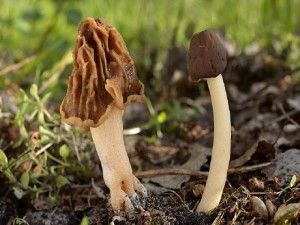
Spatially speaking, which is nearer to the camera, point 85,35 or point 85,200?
point 85,35

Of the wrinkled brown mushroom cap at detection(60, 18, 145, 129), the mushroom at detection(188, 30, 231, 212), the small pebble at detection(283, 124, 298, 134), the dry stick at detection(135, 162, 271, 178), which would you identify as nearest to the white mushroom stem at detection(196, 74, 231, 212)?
the mushroom at detection(188, 30, 231, 212)

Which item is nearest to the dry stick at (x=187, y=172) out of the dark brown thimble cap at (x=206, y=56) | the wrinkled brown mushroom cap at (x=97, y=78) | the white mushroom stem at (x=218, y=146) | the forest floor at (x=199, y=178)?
the forest floor at (x=199, y=178)

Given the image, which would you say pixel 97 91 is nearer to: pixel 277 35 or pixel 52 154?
pixel 52 154

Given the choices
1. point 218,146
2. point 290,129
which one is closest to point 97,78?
point 218,146

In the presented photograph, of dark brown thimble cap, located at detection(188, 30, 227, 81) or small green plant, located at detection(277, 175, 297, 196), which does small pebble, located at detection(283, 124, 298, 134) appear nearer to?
small green plant, located at detection(277, 175, 297, 196)

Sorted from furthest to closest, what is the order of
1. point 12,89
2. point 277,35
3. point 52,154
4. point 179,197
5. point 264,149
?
point 277,35, point 12,89, point 52,154, point 264,149, point 179,197

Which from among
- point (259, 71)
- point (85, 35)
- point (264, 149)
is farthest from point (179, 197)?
point (259, 71)
